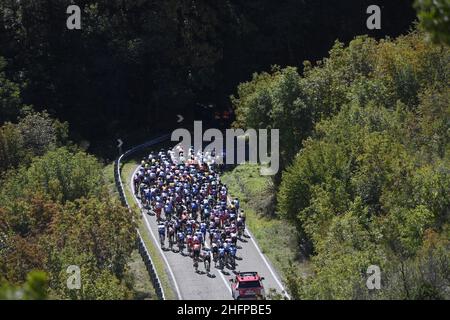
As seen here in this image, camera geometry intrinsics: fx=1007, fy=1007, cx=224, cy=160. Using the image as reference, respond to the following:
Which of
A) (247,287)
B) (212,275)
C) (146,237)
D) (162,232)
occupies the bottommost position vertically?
(212,275)

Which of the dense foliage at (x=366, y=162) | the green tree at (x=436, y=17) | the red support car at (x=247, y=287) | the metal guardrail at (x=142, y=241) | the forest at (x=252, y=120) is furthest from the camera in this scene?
the metal guardrail at (x=142, y=241)

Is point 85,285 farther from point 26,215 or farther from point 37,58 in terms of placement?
point 37,58

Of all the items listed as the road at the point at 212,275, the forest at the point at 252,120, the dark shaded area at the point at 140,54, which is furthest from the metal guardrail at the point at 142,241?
the dark shaded area at the point at 140,54

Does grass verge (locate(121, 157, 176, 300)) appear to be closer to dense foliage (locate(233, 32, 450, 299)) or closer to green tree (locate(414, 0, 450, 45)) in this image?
dense foliage (locate(233, 32, 450, 299))

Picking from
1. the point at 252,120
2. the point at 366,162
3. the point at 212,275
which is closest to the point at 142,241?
the point at 212,275

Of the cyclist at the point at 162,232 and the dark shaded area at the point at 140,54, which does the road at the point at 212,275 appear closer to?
the cyclist at the point at 162,232

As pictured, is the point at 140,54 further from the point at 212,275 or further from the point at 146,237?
the point at 212,275

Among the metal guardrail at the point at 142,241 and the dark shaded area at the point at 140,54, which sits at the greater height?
the dark shaded area at the point at 140,54

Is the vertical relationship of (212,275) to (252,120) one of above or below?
below
